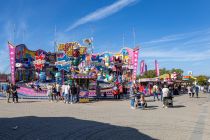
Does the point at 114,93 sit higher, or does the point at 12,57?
the point at 12,57

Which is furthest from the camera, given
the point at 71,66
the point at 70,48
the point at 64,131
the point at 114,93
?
the point at 70,48

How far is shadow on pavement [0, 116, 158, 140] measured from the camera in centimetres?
882

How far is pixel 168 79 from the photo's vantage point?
42969mm

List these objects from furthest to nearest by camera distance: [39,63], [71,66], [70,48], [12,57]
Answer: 1. [39,63]
2. [12,57]
3. [70,48]
4. [71,66]

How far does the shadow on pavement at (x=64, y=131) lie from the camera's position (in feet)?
28.9

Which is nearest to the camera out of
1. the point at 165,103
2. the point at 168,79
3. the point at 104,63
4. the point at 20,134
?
the point at 20,134

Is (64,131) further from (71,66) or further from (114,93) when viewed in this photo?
(71,66)

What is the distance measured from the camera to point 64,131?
9766 millimetres

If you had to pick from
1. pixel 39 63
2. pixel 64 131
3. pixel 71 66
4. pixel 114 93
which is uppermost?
pixel 39 63

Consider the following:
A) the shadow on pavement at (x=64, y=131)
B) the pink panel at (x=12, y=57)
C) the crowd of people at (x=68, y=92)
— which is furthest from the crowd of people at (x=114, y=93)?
the pink panel at (x=12, y=57)

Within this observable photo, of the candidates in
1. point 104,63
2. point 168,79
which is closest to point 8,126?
point 104,63

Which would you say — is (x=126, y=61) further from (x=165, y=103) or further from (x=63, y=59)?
(x=165, y=103)

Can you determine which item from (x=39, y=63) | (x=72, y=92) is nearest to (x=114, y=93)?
(x=72, y=92)

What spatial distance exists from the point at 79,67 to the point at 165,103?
1459 centimetres
